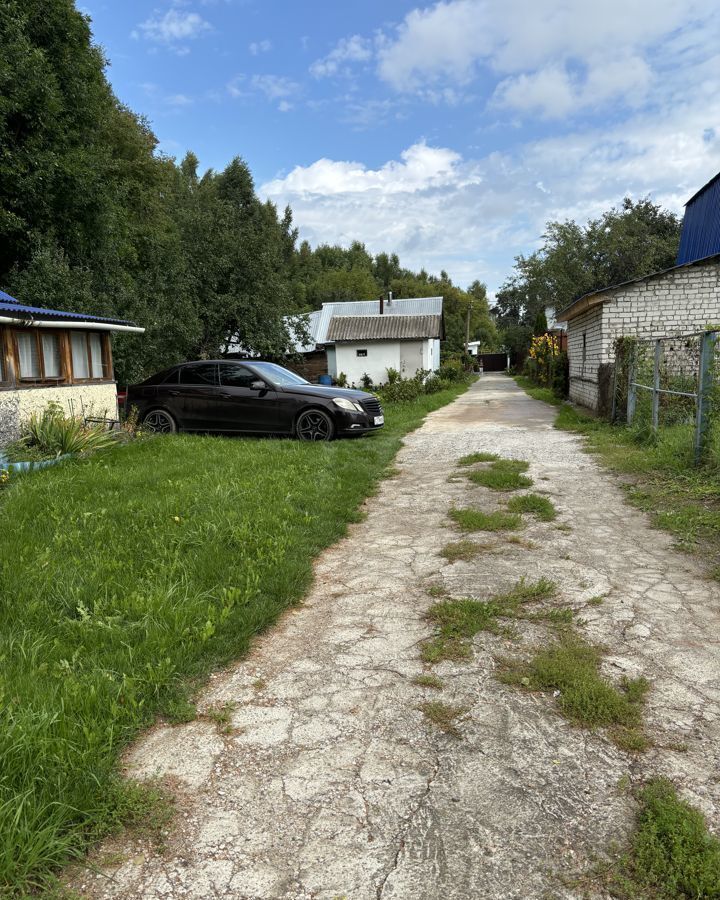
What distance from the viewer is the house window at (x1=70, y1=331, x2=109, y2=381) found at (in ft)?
34.3

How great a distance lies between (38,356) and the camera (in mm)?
9430

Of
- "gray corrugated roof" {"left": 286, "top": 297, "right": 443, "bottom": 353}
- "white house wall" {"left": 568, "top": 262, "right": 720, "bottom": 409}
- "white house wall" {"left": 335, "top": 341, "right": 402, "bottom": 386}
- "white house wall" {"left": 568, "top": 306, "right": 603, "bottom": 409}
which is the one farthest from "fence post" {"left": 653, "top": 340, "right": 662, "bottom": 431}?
"gray corrugated roof" {"left": 286, "top": 297, "right": 443, "bottom": 353}

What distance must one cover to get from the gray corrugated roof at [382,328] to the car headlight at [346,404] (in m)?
20.7

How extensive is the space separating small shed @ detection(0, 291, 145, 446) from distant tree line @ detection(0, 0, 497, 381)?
5.40m

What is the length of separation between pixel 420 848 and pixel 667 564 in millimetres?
3327

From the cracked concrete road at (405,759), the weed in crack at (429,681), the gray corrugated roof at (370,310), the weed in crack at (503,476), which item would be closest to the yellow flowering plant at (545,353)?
the gray corrugated roof at (370,310)

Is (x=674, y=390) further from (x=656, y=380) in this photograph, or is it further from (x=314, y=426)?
(x=314, y=426)

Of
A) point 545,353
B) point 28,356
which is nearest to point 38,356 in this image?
point 28,356

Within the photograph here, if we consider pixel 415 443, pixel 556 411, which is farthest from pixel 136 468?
pixel 556 411

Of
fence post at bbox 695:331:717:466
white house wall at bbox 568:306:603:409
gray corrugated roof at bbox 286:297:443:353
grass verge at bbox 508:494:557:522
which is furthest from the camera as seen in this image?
gray corrugated roof at bbox 286:297:443:353

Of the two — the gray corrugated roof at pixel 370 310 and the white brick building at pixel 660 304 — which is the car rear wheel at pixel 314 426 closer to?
the white brick building at pixel 660 304

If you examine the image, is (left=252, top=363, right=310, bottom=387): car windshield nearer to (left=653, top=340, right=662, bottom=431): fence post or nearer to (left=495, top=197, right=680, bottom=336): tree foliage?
(left=653, top=340, right=662, bottom=431): fence post

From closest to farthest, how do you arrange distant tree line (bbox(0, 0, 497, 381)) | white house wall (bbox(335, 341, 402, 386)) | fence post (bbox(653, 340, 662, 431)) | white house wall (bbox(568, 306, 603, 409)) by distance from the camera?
fence post (bbox(653, 340, 662, 431)) → white house wall (bbox(568, 306, 603, 409)) → distant tree line (bbox(0, 0, 497, 381)) → white house wall (bbox(335, 341, 402, 386))

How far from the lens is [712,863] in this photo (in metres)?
1.82
